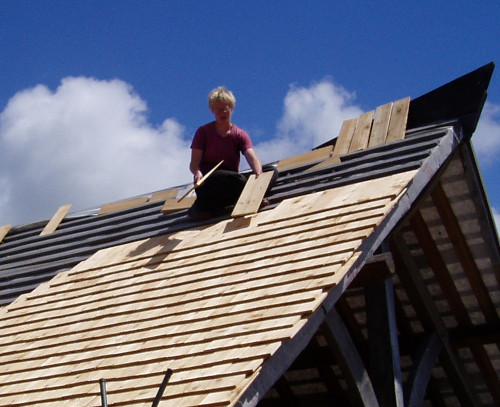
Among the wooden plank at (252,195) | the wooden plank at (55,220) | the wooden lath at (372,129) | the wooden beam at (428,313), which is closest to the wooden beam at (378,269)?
the wooden plank at (252,195)

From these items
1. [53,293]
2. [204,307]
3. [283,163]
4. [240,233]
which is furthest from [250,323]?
[283,163]

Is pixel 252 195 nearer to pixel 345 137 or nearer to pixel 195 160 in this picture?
pixel 195 160

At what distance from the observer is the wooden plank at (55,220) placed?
8.83 metres

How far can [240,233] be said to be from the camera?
613cm

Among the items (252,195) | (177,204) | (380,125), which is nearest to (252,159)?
(252,195)

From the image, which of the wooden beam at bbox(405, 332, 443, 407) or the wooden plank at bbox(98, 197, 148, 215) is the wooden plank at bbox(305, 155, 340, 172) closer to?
the wooden beam at bbox(405, 332, 443, 407)

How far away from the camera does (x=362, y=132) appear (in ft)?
24.3

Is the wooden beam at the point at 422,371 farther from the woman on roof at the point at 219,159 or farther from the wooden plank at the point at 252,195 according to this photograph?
the woman on roof at the point at 219,159

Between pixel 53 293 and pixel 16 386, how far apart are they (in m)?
1.54

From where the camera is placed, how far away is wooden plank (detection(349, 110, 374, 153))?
716 cm

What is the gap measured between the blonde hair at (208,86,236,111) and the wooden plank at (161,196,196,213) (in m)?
1.07

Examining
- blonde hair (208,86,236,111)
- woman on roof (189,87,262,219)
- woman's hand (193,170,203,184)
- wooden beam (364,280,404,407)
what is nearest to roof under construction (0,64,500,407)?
wooden beam (364,280,404,407)

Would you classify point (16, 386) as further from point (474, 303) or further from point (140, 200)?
point (474, 303)

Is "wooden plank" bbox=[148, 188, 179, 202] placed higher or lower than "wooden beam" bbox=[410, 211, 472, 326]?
higher
